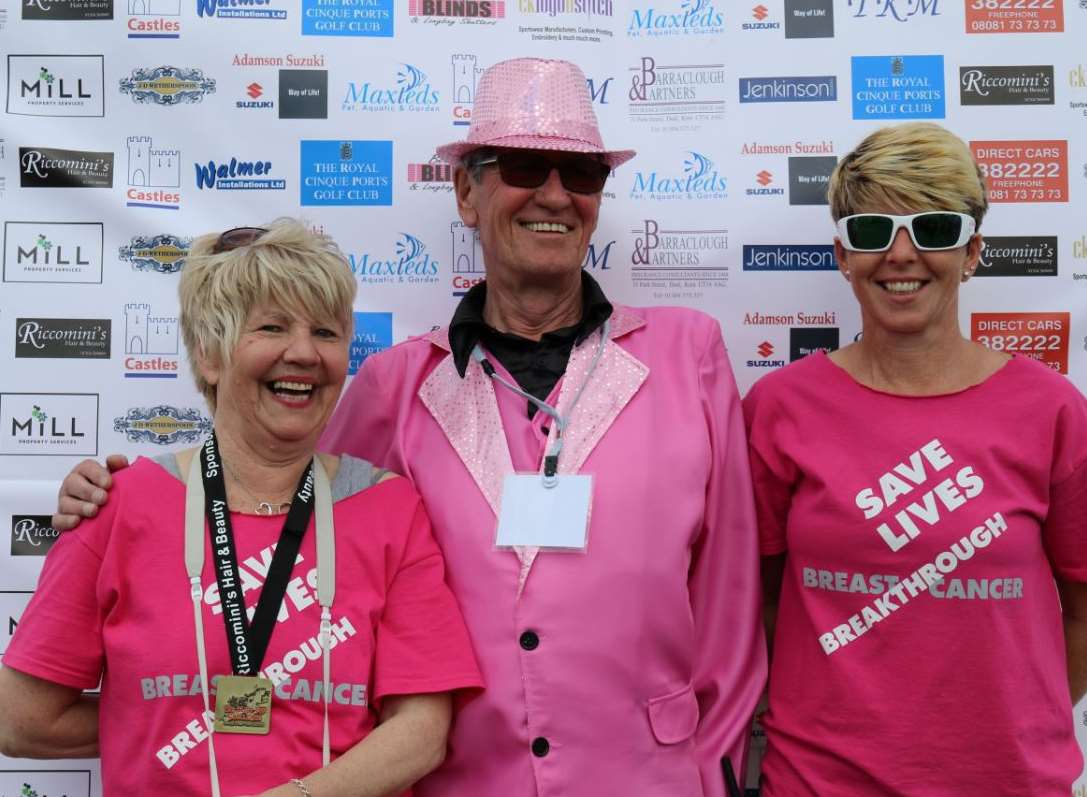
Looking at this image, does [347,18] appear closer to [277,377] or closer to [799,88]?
[799,88]

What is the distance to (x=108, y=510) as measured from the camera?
169 centimetres

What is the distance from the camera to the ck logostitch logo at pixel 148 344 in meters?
2.64

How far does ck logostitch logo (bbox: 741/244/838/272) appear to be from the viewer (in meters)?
2.64

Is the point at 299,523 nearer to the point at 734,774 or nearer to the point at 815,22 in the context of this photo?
the point at 734,774

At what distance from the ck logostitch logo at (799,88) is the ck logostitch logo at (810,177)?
166mm

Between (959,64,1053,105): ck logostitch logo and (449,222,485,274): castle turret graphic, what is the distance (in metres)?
1.42

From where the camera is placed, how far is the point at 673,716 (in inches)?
74.5

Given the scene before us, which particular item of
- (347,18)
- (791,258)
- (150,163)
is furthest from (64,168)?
(791,258)

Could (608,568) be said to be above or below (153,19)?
below

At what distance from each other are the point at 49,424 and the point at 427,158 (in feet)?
4.16

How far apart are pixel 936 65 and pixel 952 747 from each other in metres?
1.80

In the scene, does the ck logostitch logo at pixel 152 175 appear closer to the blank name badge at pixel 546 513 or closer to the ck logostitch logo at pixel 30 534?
the ck logostitch logo at pixel 30 534

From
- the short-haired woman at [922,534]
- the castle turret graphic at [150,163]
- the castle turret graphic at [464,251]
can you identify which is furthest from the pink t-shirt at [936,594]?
the castle turret graphic at [150,163]

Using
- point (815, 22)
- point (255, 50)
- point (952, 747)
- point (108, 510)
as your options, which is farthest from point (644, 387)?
point (255, 50)
